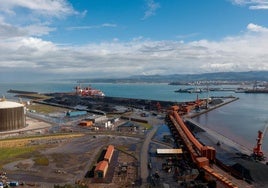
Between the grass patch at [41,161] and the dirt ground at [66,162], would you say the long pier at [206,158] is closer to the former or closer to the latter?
the dirt ground at [66,162]

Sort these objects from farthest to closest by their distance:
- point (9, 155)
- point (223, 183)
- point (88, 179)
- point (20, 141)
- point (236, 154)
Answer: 1. point (20, 141)
2. point (236, 154)
3. point (9, 155)
4. point (88, 179)
5. point (223, 183)

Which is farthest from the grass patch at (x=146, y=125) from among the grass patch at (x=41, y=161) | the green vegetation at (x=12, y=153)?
the grass patch at (x=41, y=161)

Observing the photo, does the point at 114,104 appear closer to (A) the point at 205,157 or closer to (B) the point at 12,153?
(B) the point at 12,153

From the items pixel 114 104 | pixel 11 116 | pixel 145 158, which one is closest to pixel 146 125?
pixel 11 116

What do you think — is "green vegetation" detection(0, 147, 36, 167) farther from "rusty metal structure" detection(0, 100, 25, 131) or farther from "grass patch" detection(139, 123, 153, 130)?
"grass patch" detection(139, 123, 153, 130)

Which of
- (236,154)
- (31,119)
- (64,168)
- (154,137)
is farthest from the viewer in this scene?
(31,119)

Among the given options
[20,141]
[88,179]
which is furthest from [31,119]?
[88,179]

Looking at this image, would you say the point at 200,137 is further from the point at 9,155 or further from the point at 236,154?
the point at 9,155

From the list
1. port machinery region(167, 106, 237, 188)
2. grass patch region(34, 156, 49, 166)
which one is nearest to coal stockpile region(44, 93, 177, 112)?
port machinery region(167, 106, 237, 188)
